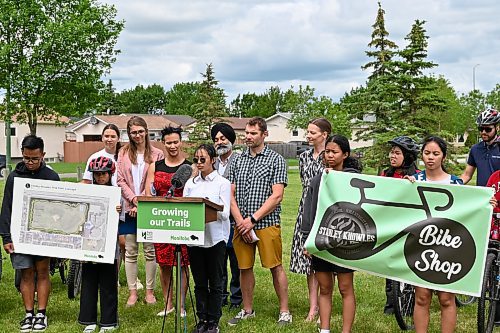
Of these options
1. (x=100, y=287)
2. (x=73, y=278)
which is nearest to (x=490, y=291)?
(x=100, y=287)

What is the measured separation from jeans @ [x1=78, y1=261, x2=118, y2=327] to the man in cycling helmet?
3952mm

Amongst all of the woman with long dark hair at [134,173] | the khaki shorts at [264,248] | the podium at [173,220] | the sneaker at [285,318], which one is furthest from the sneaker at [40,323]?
the sneaker at [285,318]

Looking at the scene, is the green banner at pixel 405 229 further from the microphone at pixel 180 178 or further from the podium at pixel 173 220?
the microphone at pixel 180 178

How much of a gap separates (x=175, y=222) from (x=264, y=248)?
4.93 feet

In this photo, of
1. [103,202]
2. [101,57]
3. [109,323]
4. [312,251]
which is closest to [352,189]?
[312,251]

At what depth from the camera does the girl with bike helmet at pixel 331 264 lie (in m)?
5.83

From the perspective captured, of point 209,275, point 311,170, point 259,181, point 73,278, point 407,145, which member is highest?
point 407,145

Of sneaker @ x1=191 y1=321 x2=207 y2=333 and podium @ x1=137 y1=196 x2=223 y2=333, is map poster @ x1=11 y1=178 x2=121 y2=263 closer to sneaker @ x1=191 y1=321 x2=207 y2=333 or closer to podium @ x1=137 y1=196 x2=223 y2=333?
podium @ x1=137 y1=196 x2=223 y2=333

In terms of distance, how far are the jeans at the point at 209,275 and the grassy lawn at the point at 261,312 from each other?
44 centimetres

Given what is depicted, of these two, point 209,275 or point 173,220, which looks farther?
point 209,275

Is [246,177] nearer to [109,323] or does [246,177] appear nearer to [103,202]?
[103,202]

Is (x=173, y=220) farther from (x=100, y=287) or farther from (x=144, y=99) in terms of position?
(x=144, y=99)

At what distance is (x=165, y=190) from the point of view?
674 centimetres

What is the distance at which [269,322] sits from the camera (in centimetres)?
681
